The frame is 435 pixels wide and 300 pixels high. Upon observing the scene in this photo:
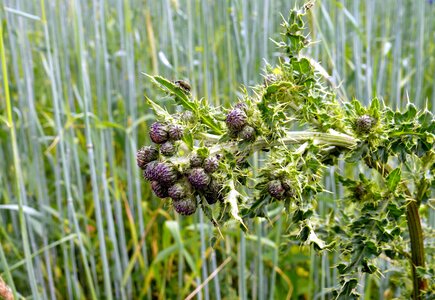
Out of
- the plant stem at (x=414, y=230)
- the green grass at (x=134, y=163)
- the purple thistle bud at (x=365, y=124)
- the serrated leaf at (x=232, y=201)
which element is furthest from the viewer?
the green grass at (x=134, y=163)

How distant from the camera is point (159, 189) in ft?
2.38

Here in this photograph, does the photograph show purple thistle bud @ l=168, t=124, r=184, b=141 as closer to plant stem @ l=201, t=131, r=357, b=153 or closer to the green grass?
plant stem @ l=201, t=131, r=357, b=153

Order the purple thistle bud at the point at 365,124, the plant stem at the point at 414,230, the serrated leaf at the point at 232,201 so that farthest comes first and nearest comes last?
the plant stem at the point at 414,230
the purple thistle bud at the point at 365,124
the serrated leaf at the point at 232,201

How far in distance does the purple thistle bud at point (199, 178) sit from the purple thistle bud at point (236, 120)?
3.4 inches

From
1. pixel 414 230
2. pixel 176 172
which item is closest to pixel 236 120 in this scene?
pixel 176 172

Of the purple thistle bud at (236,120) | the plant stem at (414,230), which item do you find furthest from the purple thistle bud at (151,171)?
the plant stem at (414,230)

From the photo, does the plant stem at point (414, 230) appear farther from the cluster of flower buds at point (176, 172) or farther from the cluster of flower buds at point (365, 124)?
the cluster of flower buds at point (176, 172)

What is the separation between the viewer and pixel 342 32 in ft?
6.00

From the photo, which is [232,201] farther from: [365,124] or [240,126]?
[365,124]

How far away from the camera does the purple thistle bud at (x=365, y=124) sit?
0.84 m

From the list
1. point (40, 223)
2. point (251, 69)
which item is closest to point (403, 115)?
point (251, 69)

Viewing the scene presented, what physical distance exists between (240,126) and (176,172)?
11cm

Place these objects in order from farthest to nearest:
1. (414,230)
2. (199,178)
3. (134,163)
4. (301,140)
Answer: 1. (134,163)
2. (414,230)
3. (301,140)
4. (199,178)

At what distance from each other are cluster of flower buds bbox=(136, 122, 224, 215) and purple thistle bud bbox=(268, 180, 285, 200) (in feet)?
0.23
